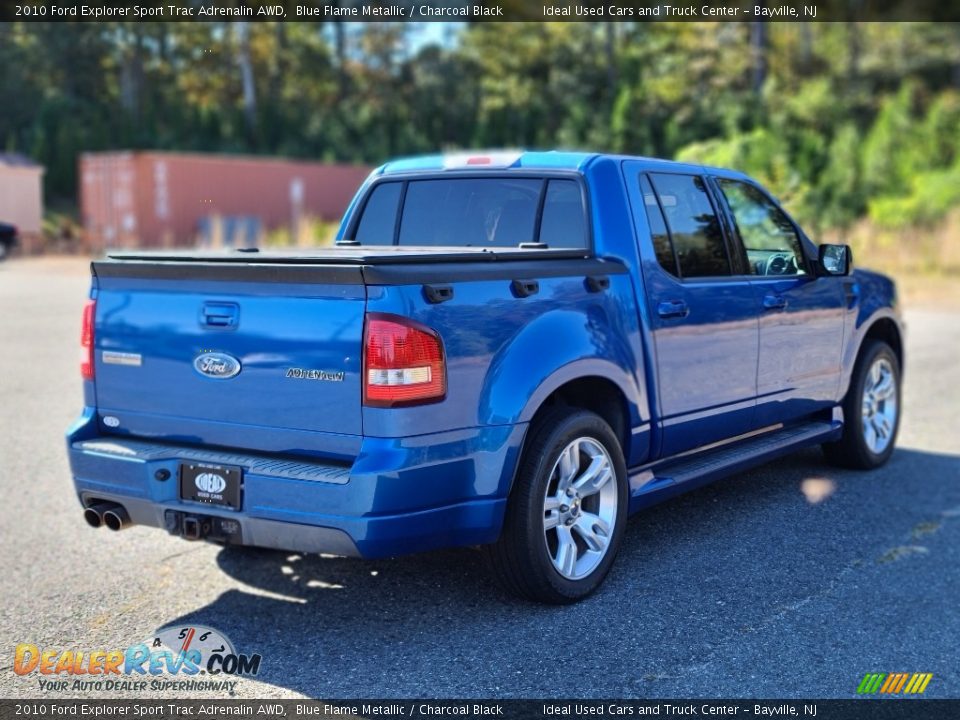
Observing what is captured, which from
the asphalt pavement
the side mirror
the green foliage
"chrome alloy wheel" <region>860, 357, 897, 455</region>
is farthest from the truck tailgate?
the green foliage

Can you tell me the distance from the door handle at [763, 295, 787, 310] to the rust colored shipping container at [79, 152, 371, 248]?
85.6ft

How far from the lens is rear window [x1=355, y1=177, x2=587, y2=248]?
5.12 m

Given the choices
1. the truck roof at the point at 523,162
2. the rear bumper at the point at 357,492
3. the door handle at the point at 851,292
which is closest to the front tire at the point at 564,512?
the rear bumper at the point at 357,492

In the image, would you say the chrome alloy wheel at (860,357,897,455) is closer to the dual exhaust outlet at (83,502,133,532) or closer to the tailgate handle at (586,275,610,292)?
the tailgate handle at (586,275,610,292)

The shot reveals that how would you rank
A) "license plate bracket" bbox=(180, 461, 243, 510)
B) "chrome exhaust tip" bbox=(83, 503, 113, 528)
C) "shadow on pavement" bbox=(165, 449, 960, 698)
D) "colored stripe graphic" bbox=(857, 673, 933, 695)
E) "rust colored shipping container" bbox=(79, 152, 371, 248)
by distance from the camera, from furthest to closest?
"rust colored shipping container" bbox=(79, 152, 371, 248), "chrome exhaust tip" bbox=(83, 503, 113, 528), "license plate bracket" bbox=(180, 461, 243, 510), "shadow on pavement" bbox=(165, 449, 960, 698), "colored stripe graphic" bbox=(857, 673, 933, 695)

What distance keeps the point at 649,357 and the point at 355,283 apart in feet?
5.62

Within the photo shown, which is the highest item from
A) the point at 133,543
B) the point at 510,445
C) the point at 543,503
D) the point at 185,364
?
the point at 185,364

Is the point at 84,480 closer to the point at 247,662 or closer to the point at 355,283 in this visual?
the point at 247,662

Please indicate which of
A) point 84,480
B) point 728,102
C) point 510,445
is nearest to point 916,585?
point 510,445

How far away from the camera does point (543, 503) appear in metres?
4.36

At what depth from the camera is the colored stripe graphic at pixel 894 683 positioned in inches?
145

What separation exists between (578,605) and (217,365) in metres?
1.82

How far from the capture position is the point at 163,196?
32.0m

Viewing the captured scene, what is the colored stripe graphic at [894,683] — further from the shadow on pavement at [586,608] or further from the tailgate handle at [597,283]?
the tailgate handle at [597,283]
